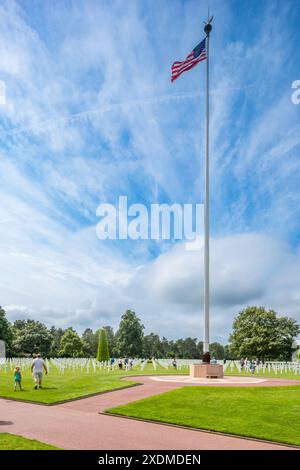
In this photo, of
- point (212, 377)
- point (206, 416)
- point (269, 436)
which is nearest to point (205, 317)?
point (212, 377)

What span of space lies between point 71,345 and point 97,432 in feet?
226

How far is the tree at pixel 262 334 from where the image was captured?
63000 mm

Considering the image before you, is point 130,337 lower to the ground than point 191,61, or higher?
lower

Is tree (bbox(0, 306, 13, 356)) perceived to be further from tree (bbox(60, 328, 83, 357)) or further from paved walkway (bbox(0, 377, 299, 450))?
paved walkway (bbox(0, 377, 299, 450))

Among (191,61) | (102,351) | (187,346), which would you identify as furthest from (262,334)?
(187,346)

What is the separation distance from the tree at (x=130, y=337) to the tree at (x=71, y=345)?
7478mm

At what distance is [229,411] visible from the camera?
14312 millimetres

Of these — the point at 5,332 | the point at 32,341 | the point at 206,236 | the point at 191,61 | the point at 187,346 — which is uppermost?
the point at 191,61

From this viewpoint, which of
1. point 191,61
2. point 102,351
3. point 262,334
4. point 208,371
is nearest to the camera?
point 208,371

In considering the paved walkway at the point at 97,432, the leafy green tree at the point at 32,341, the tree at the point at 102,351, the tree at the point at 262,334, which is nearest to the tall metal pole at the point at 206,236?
the paved walkway at the point at 97,432

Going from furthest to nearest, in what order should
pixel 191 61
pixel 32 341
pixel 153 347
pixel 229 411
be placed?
pixel 153 347 < pixel 32 341 < pixel 191 61 < pixel 229 411

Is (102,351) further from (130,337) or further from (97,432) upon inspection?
(97,432)
